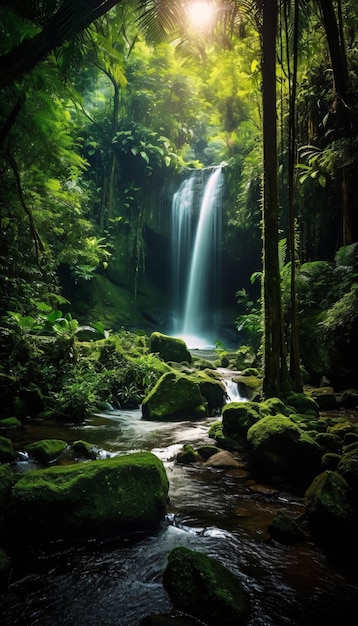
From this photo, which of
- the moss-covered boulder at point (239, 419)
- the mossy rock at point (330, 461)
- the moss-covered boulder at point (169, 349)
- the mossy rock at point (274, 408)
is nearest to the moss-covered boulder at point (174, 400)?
the moss-covered boulder at point (239, 419)

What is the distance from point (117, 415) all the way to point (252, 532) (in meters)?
4.36

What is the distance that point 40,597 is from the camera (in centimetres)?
212

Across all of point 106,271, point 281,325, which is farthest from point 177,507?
point 106,271

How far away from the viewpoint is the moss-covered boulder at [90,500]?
2619 mm

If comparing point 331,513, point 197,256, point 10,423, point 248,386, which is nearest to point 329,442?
point 331,513

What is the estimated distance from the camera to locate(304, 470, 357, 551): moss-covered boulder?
8.57 feet

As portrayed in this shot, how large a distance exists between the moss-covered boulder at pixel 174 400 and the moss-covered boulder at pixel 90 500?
355 cm

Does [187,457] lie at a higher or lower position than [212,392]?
lower

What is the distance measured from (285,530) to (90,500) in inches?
58.3

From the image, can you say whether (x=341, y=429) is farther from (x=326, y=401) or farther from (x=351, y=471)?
(x=326, y=401)

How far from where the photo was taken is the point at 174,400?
6707 millimetres

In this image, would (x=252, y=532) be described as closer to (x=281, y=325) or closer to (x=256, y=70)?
(x=281, y=325)

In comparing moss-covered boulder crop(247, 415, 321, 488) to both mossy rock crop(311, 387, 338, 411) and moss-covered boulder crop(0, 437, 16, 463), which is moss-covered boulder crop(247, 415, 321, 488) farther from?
moss-covered boulder crop(0, 437, 16, 463)

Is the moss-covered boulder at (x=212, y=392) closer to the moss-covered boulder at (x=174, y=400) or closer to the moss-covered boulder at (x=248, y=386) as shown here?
the moss-covered boulder at (x=174, y=400)
